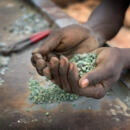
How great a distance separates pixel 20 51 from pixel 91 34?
60 cm

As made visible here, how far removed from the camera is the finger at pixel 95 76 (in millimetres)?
1140

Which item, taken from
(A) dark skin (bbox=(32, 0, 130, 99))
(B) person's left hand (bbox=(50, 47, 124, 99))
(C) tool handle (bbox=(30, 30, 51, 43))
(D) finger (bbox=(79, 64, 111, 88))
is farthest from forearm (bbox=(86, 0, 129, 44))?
(D) finger (bbox=(79, 64, 111, 88))

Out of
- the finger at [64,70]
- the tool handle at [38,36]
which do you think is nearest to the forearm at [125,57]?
the finger at [64,70]

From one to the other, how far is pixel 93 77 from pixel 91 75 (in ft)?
0.05

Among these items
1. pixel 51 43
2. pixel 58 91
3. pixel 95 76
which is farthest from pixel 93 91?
pixel 51 43

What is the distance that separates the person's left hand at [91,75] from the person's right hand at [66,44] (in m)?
0.21

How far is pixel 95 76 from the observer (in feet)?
3.94

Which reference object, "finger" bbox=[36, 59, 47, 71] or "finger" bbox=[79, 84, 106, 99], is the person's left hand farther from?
"finger" bbox=[36, 59, 47, 71]

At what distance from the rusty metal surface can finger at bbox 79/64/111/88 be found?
0.23 m

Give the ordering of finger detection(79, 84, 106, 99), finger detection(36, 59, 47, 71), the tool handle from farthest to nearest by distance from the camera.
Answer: the tool handle, finger detection(36, 59, 47, 71), finger detection(79, 84, 106, 99)

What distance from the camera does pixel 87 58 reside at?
149cm

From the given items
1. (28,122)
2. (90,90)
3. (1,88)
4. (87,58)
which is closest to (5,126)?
(28,122)

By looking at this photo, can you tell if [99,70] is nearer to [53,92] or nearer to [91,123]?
[91,123]

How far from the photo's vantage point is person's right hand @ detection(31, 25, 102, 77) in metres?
1.49
